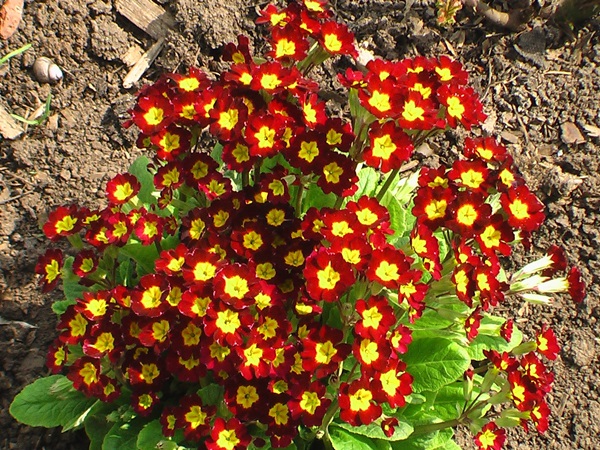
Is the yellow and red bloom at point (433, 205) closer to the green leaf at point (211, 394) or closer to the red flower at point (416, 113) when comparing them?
the red flower at point (416, 113)

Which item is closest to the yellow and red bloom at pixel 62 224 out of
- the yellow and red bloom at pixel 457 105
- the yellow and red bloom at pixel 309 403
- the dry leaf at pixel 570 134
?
the yellow and red bloom at pixel 309 403

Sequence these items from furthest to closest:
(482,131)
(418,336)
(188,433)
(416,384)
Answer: (482,131) < (418,336) < (416,384) < (188,433)

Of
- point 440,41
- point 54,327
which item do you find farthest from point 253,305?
point 440,41

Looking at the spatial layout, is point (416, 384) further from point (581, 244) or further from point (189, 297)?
point (581, 244)

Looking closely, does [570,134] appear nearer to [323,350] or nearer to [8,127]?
[323,350]

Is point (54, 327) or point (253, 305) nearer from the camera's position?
point (253, 305)

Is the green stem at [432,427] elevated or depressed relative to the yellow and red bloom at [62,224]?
elevated
